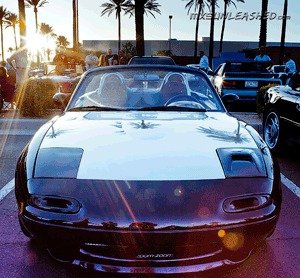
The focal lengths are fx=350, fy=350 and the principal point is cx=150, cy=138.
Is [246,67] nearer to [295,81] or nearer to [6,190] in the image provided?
[295,81]

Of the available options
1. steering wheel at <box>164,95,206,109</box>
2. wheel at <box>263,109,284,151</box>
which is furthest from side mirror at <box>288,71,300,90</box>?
steering wheel at <box>164,95,206,109</box>

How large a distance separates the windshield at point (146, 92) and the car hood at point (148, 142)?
27 cm

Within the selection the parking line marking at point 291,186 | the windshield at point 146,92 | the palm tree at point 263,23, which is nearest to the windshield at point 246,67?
the parking line marking at point 291,186

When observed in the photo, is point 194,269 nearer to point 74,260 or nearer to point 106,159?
point 74,260

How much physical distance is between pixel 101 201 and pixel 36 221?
393 millimetres

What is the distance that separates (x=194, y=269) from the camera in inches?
75.6

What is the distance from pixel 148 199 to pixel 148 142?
0.53 metres

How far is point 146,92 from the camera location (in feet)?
11.8

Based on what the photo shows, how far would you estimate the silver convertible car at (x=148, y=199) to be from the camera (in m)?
1.85

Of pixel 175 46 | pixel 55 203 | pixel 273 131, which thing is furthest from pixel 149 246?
pixel 175 46

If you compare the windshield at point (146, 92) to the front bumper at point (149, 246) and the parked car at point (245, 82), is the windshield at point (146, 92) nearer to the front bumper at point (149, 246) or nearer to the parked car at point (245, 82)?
the front bumper at point (149, 246)

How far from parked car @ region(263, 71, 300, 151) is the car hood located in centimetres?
208

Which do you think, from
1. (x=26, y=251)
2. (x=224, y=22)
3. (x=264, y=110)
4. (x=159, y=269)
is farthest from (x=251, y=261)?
(x=224, y=22)

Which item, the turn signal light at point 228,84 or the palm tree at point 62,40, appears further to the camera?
the palm tree at point 62,40
